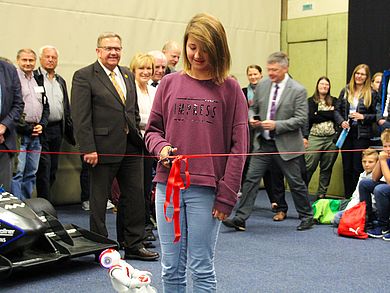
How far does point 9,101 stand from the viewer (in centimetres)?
485

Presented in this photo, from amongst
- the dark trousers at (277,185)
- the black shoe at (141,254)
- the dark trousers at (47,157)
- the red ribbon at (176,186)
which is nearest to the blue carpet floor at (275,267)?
the black shoe at (141,254)

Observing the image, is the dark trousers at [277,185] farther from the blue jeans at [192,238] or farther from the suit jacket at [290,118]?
the blue jeans at [192,238]

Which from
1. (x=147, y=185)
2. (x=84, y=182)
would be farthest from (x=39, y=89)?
(x=147, y=185)

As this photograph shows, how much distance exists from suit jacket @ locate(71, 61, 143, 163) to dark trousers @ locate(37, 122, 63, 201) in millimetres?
1974

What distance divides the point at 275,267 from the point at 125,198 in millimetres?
1169

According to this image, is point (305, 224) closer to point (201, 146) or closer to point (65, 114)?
point (65, 114)

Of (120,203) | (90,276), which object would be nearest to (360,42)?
(120,203)

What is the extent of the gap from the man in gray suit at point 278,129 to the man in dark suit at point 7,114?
81.5 inches

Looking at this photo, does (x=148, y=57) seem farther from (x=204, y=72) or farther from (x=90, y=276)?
(x=204, y=72)

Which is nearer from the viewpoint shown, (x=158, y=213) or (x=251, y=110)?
(x=158, y=213)

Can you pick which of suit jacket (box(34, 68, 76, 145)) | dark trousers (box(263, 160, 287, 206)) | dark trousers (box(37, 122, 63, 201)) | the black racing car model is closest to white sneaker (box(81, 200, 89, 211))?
dark trousers (box(37, 122, 63, 201))

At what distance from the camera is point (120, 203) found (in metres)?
4.64

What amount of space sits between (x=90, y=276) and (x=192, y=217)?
1.74 m

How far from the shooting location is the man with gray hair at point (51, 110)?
20.5 ft
